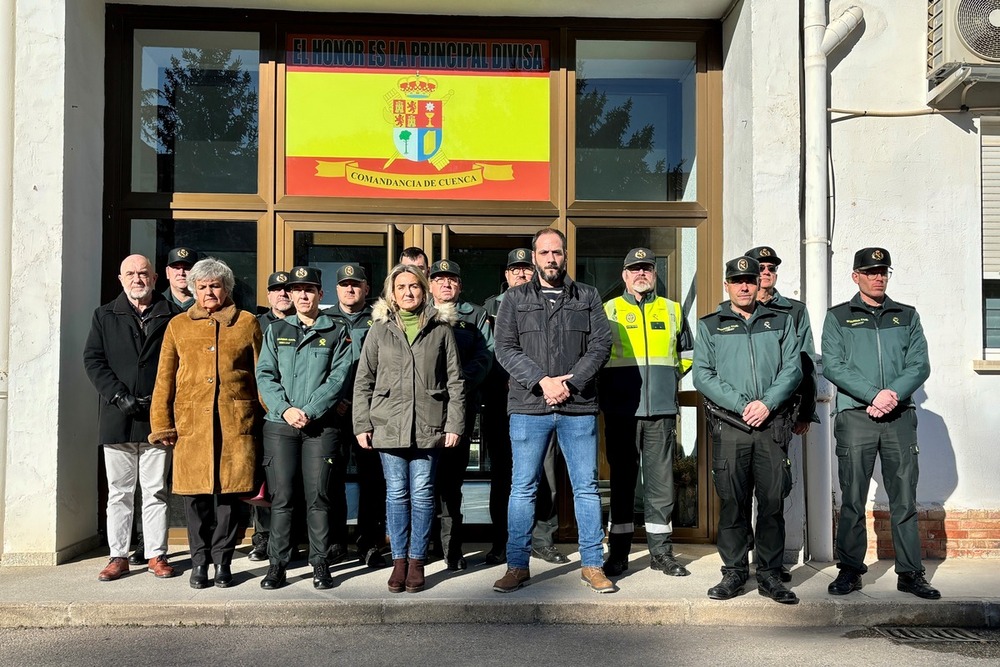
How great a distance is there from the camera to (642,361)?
20.5ft

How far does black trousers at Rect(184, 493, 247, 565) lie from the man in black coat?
0.42 m

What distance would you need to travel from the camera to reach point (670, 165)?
7.67 m

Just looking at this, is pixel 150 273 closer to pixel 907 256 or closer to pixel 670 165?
pixel 670 165

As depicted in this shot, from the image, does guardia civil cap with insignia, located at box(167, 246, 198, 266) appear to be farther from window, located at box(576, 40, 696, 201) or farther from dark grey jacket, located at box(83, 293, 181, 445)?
window, located at box(576, 40, 696, 201)

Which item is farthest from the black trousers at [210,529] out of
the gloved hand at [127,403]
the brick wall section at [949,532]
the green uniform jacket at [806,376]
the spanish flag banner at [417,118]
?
the brick wall section at [949,532]

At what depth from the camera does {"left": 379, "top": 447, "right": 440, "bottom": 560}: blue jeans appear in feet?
18.4

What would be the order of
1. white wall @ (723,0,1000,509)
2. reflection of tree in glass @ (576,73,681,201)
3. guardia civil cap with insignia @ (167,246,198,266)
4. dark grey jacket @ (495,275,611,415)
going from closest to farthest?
1. dark grey jacket @ (495,275,611,415)
2. guardia civil cap with insignia @ (167,246,198,266)
3. white wall @ (723,0,1000,509)
4. reflection of tree in glass @ (576,73,681,201)

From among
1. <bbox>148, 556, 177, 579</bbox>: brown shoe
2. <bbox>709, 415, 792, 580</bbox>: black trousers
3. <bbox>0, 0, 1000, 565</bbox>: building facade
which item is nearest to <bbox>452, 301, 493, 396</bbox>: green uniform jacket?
<bbox>0, 0, 1000, 565</bbox>: building facade

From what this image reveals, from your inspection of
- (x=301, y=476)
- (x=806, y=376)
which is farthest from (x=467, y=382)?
(x=806, y=376)

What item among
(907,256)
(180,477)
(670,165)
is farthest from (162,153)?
(907,256)

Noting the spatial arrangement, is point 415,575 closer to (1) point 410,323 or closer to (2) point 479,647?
(2) point 479,647

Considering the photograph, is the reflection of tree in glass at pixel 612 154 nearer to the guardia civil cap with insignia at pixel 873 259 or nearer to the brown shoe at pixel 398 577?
the guardia civil cap with insignia at pixel 873 259

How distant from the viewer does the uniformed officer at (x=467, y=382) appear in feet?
20.4

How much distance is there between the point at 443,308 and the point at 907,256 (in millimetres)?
3729
